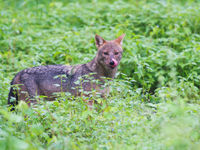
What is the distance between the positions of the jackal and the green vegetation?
0.39 metres

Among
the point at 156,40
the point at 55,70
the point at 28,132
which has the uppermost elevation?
the point at 156,40

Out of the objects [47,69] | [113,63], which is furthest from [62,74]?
[113,63]

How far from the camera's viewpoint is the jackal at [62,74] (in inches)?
249

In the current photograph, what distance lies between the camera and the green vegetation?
402 cm

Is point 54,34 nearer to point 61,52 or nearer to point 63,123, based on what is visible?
point 61,52

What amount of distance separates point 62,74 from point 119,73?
1.30 m

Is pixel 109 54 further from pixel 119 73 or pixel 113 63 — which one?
pixel 119 73

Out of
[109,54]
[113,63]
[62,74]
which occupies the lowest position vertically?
[62,74]

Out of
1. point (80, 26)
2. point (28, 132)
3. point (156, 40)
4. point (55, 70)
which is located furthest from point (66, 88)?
point (80, 26)

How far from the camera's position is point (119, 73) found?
609 cm

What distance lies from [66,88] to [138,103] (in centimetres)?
185

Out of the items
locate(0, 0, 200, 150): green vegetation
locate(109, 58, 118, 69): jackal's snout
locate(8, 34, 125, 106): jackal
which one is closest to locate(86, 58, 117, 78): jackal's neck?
locate(8, 34, 125, 106): jackal

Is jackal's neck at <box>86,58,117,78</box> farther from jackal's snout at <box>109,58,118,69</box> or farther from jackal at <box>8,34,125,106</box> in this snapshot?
jackal's snout at <box>109,58,118,69</box>

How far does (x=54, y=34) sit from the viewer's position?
962 centimetres
